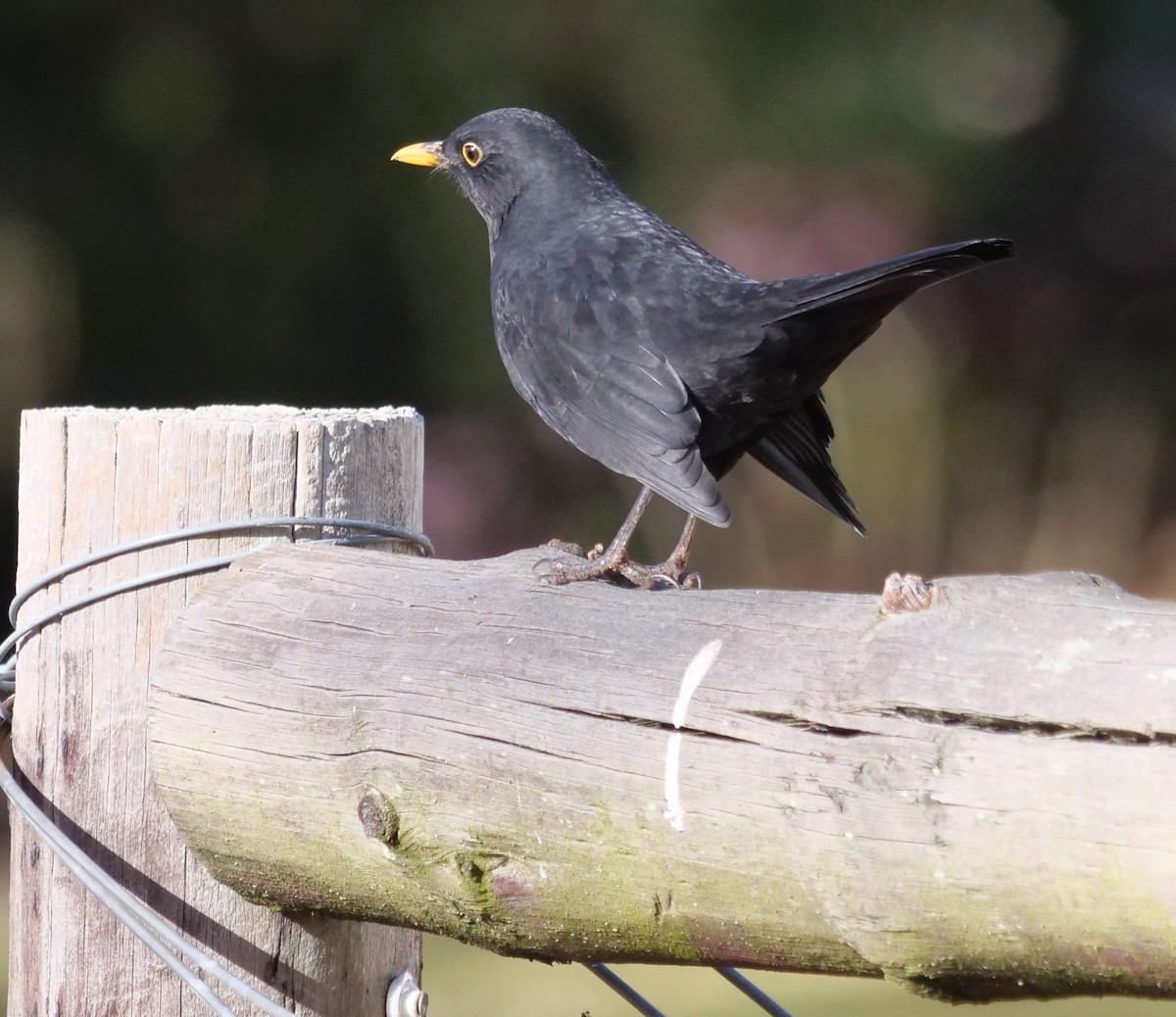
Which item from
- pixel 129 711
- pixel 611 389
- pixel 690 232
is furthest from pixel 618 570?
pixel 690 232

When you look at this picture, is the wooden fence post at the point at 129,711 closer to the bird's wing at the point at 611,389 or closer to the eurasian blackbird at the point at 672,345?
the eurasian blackbird at the point at 672,345

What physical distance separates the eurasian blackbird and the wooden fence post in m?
Answer: 0.58

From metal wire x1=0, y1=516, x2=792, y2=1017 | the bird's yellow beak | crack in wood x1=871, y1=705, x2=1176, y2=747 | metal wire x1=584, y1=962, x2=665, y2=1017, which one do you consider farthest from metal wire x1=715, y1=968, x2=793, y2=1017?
the bird's yellow beak

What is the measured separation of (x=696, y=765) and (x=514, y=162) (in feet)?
7.52

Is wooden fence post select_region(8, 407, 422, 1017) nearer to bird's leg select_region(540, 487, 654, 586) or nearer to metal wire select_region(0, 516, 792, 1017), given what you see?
metal wire select_region(0, 516, 792, 1017)

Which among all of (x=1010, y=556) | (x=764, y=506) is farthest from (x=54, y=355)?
(x=1010, y=556)

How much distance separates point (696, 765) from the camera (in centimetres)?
138

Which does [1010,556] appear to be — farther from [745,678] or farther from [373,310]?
[745,678]

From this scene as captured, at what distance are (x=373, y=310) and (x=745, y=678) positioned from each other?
7080 mm

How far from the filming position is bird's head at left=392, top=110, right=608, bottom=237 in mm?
3299

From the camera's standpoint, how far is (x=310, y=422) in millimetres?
1840

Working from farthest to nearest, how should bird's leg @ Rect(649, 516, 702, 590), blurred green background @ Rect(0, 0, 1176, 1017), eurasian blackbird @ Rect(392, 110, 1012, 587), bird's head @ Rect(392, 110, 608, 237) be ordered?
1. blurred green background @ Rect(0, 0, 1176, 1017)
2. bird's head @ Rect(392, 110, 608, 237)
3. bird's leg @ Rect(649, 516, 702, 590)
4. eurasian blackbird @ Rect(392, 110, 1012, 587)

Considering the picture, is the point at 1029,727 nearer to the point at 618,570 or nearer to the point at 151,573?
the point at 151,573

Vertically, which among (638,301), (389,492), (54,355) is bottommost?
(389,492)
